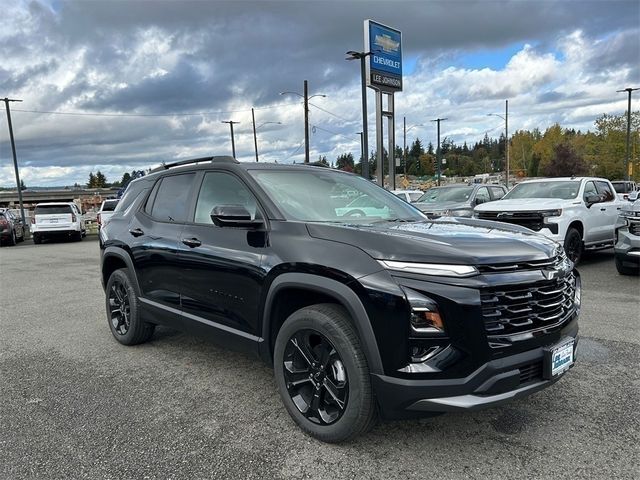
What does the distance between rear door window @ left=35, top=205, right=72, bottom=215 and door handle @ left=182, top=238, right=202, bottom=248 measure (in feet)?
61.0

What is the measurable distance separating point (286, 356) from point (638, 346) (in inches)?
140

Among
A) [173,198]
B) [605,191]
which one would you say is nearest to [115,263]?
[173,198]

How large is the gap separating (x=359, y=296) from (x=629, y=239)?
22.9 feet

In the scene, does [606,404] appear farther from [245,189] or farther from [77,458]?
[77,458]

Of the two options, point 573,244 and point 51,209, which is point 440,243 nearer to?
point 573,244

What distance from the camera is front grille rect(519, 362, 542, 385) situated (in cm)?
280

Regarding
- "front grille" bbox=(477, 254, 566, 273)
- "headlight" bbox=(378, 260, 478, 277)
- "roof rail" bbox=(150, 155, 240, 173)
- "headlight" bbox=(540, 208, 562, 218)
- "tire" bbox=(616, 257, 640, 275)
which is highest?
"roof rail" bbox=(150, 155, 240, 173)

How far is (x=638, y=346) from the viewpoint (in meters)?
4.84

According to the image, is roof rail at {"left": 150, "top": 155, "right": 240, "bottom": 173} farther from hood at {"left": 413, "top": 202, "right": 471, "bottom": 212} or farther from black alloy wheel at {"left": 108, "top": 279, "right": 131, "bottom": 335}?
hood at {"left": 413, "top": 202, "right": 471, "bottom": 212}

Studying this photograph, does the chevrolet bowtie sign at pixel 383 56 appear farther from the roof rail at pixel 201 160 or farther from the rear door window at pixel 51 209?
the roof rail at pixel 201 160

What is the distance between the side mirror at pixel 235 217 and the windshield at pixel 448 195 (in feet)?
35.4

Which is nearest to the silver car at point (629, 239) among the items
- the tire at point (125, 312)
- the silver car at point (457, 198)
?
the silver car at point (457, 198)

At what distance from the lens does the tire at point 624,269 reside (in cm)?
838

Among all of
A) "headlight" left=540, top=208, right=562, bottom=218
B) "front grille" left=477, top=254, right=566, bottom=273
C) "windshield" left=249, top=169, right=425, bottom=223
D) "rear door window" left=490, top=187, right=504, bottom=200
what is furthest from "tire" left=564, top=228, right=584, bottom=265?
"front grille" left=477, top=254, right=566, bottom=273
